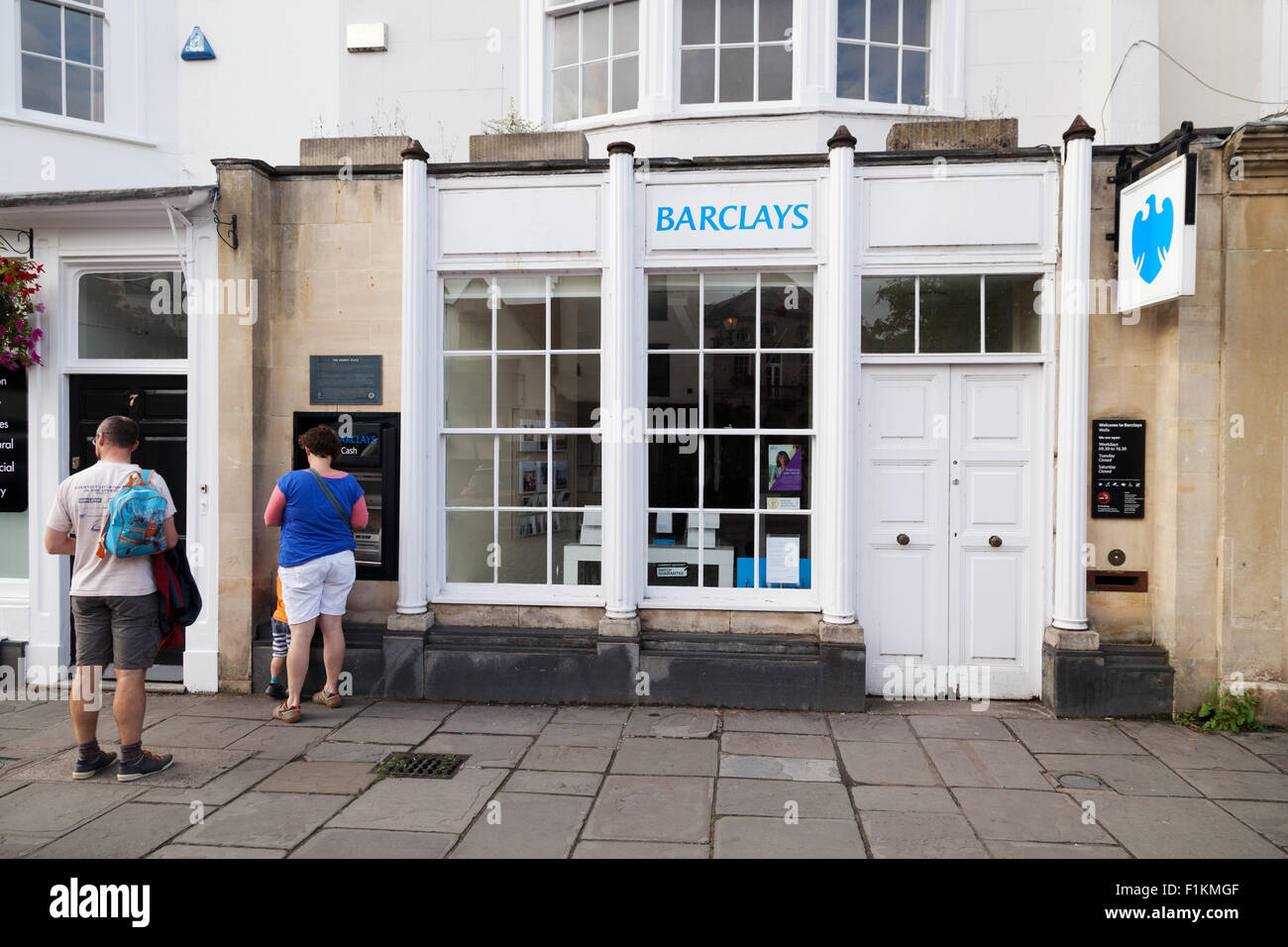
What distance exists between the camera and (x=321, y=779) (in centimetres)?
466

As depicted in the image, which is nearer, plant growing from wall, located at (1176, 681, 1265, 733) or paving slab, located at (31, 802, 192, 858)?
paving slab, located at (31, 802, 192, 858)

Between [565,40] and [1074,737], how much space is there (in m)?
7.62

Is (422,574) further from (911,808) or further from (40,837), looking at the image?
(911,808)

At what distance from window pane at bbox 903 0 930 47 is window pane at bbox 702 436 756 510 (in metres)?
4.40

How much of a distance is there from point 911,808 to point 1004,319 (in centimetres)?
368

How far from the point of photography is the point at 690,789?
4.50 m

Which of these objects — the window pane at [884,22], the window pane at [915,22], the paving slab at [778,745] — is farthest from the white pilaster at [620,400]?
the window pane at [915,22]

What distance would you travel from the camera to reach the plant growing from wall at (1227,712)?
5.52 metres

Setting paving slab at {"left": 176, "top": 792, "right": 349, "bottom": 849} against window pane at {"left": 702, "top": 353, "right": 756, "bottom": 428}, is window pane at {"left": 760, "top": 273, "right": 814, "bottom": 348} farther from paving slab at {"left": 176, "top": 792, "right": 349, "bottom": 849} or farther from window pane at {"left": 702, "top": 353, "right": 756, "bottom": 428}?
paving slab at {"left": 176, "top": 792, "right": 349, "bottom": 849}

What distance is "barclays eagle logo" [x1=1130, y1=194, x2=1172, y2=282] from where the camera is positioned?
5227 mm

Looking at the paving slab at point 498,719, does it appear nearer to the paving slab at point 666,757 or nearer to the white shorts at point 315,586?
the paving slab at point 666,757

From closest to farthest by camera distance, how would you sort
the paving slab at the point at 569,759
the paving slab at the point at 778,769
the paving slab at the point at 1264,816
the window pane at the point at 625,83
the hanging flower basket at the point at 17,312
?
the paving slab at the point at 1264,816
the paving slab at the point at 778,769
the paving slab at the point at 569,759
the hanging flower basket at the point at 17,312
the window pane at the point at 625,83

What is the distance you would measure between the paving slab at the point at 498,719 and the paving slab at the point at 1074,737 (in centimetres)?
325

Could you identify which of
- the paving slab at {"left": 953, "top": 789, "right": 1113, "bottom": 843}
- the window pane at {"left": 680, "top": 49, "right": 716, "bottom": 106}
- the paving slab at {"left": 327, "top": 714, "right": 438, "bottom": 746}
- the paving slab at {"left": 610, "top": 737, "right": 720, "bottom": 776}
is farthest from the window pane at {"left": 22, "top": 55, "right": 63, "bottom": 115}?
the paving slab at {"left": 953, "top": 789, "right": 1113, "bottom": 843}
